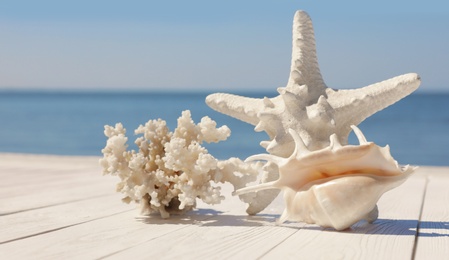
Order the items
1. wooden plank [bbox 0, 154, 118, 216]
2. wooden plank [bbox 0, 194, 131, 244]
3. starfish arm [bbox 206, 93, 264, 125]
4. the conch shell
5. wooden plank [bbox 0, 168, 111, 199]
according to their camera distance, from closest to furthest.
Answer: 1. the conch shell
2. wooden plank [bbox 0, 194, 131, 244]
3. starfish arm [bbox 206, 93, 264, 125]
4. wooden plank [bbox 0, 154, 118, 216]
5. wooden plank [bbox 0, 168, 111, 199]

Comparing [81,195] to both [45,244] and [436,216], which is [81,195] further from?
[436,216]

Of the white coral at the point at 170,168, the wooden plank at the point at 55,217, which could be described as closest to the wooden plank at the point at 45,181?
the wooden plank at the point at 55,217

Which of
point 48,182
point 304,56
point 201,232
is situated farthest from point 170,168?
point 48,182

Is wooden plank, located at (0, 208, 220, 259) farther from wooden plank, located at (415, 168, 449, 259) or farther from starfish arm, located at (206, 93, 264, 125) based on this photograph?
wooden plank, located at (415, 168, 449, 259)

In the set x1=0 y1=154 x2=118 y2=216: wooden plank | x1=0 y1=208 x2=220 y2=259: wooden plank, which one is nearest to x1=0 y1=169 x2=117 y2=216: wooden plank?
x1=0 y1=154 x2=118 y2=216: wooden plank

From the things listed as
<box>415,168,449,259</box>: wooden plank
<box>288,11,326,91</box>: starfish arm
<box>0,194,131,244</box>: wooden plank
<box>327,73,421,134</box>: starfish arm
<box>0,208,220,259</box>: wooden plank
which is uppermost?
<box>288,11,326,91</box>: starfish arm

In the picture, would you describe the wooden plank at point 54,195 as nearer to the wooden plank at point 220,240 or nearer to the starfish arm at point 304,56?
the wooden plank at point 220,240

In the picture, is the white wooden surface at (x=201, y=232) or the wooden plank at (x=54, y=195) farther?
the wooden plank at (x=54, y=195)
